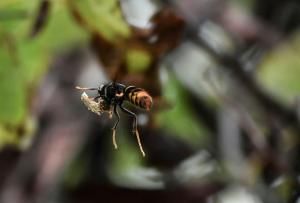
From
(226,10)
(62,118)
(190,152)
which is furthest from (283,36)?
(62,118)

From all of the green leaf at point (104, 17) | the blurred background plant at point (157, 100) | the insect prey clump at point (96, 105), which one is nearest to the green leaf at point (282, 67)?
the blurred background plant at point (157, 100)

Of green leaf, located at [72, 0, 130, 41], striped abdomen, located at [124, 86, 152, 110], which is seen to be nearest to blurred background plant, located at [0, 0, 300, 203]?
green leaf, located at [72, 0, 130, 41]

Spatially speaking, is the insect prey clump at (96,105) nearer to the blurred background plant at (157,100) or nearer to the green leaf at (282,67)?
the blurred background plant at (157,100)

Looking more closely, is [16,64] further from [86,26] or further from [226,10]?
[226,10]

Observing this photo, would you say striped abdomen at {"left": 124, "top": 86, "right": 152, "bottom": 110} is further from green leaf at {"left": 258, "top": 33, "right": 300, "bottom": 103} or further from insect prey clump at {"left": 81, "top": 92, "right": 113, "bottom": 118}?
green leaf at {"left": 258, "top": 33, "right": 300, "bottom": 103}

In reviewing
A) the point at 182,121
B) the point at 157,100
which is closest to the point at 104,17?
the point at 157,100
